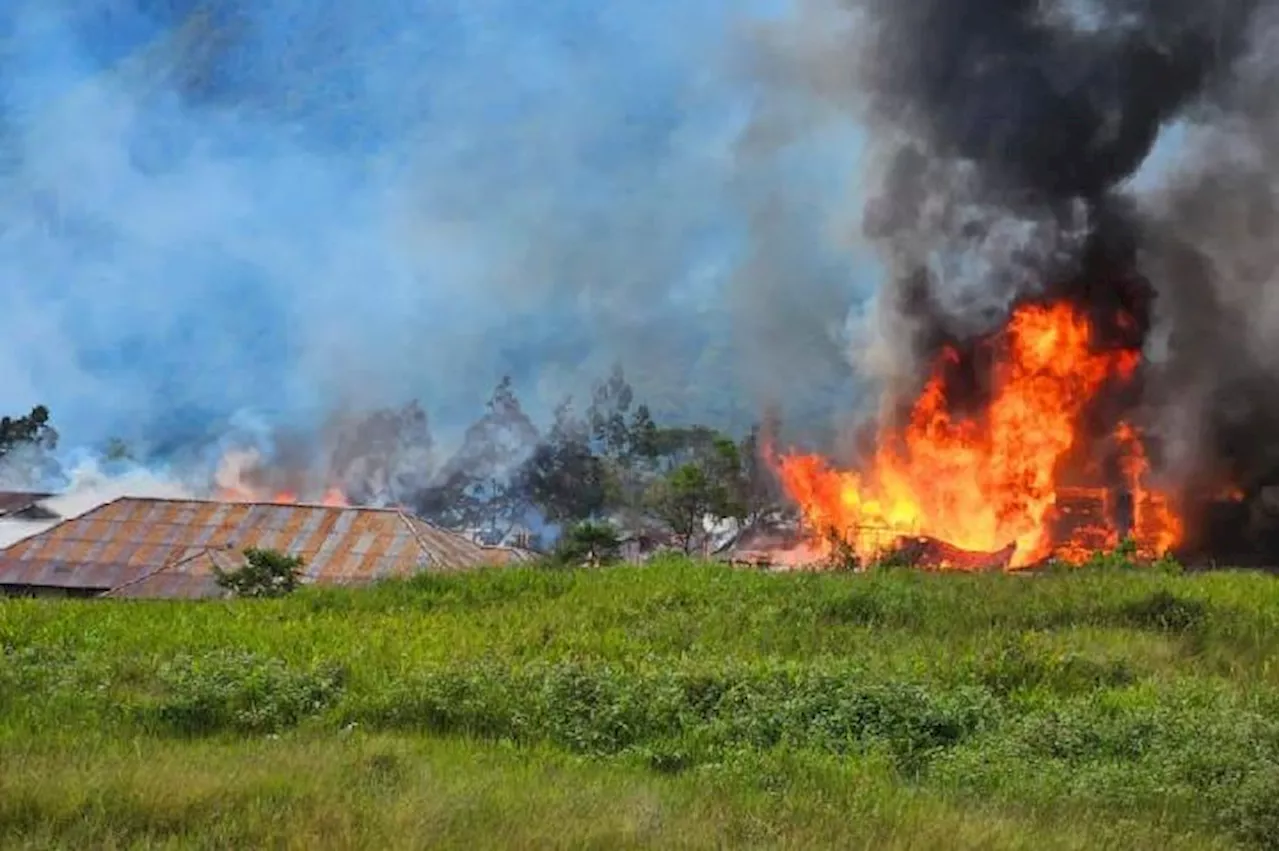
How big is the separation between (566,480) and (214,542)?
71.0ft

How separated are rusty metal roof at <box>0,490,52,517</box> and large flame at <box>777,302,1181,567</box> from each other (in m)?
23.2

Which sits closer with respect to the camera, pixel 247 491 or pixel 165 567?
pixel 165 567

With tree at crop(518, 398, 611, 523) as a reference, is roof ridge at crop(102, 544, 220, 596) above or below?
below

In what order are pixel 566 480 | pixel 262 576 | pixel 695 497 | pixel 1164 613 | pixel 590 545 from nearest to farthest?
pixel 1164 613, pixel 262 576, pixel 590 545, pixel 695 497, pixel 566 480

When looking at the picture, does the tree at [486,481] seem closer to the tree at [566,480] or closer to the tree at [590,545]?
the tree at [566,480]

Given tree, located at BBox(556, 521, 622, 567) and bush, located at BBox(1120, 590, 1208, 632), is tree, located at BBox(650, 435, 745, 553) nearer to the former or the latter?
tree, located at BBox(556, 521, 622, 567)

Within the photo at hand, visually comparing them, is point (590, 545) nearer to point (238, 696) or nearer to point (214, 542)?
point (214, 542)

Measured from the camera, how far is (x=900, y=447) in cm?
3011

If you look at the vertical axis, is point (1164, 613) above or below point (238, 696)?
above

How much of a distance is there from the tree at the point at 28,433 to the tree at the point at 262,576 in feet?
99.9

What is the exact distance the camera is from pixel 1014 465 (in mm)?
27391

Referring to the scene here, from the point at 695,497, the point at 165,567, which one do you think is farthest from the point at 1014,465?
the point at 165,567

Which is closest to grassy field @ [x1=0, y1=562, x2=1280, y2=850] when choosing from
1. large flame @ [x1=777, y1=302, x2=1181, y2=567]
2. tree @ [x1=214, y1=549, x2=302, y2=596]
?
tree @ [x1=214, y1=549, x2=302, y2=596]

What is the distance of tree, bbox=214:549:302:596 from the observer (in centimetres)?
1822
